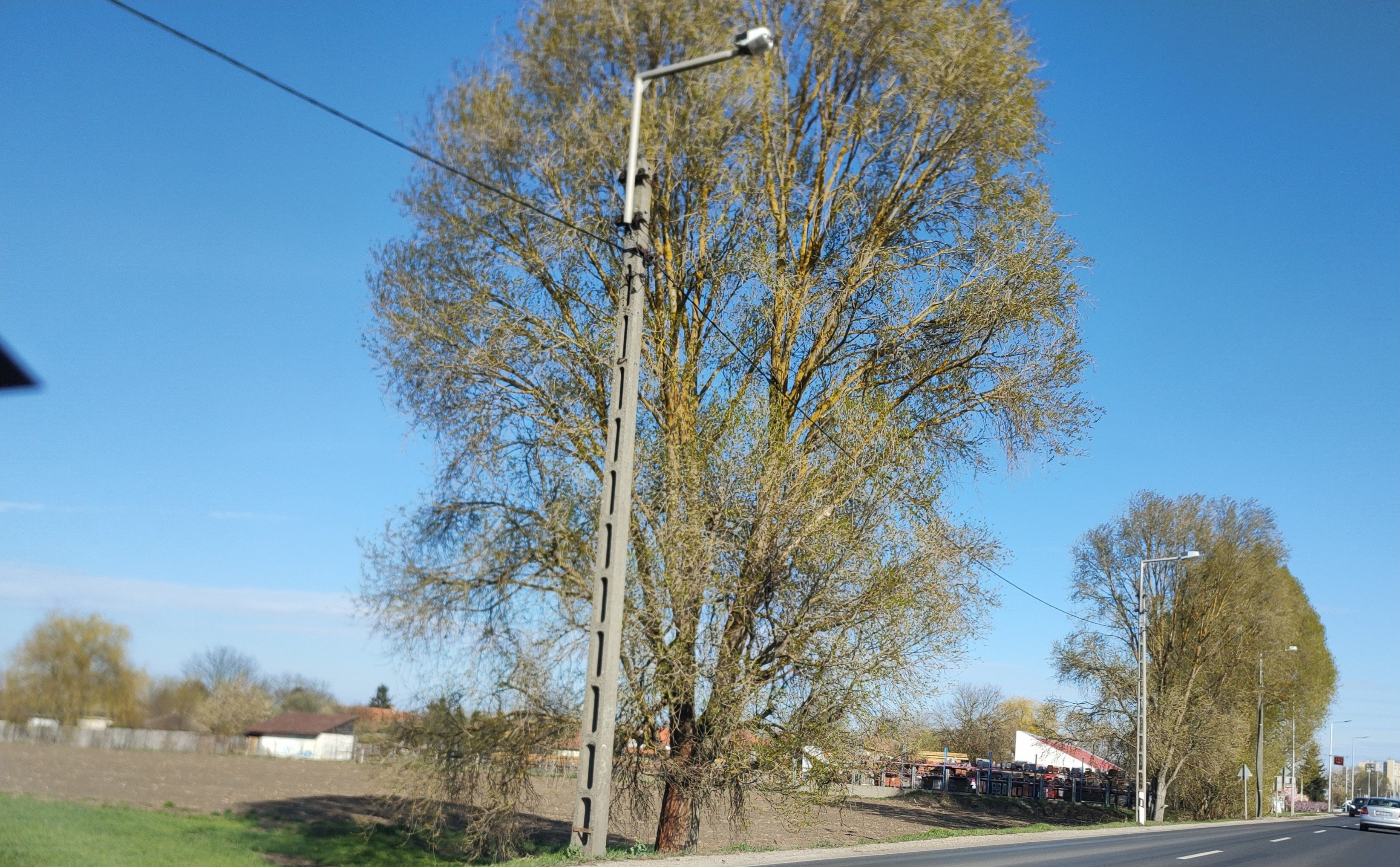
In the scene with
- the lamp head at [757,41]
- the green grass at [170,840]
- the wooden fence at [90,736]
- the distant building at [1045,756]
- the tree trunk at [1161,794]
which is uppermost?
the lamp head at [757,41]

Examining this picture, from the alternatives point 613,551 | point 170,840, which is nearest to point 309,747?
point 170,840

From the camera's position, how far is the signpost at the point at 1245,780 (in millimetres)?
53625

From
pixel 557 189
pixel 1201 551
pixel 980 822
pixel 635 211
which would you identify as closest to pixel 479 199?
pixel 557 189

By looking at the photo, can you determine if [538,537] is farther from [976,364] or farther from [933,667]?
[976,364]

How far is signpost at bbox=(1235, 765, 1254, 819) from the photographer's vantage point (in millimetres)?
53625

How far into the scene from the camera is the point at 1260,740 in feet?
202

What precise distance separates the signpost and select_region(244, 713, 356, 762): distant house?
5237cm

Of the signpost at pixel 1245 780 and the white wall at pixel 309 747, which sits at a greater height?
the signpost at pixel 1245 780

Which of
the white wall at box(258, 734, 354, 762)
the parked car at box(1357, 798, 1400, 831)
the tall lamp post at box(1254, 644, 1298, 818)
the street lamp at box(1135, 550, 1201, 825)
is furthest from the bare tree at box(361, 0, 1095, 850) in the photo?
the white wall at box(258, 734, 354, 762)

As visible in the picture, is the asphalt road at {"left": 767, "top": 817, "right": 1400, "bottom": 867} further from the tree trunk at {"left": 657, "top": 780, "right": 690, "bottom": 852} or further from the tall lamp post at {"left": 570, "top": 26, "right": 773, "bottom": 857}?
the tall lamp post at {"left": 570, "top": 26, "right": 773, "bottom": 857}

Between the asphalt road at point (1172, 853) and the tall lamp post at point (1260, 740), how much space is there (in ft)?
62.5

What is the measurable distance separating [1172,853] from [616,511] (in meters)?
16.4

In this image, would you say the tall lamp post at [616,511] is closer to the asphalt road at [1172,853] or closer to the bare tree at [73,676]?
the asphalt road at [1172,853]

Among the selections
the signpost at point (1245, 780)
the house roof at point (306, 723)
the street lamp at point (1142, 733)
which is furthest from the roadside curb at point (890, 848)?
the house roof at point (306, 723)
